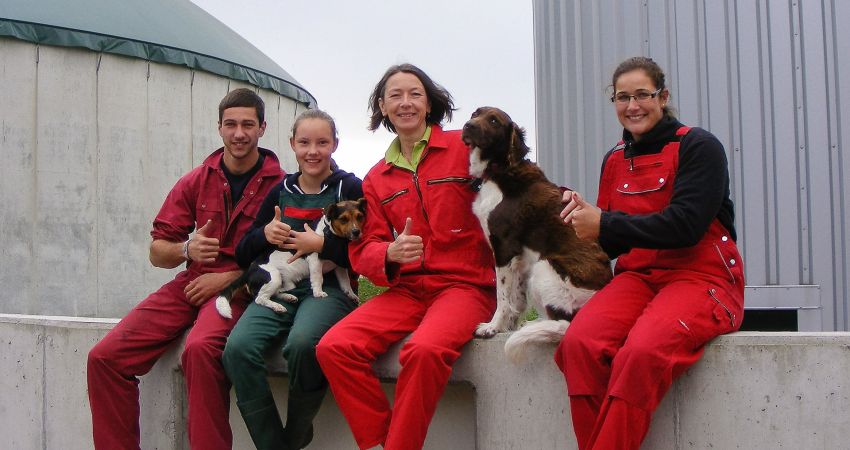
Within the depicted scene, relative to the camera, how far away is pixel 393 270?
11.3 ft

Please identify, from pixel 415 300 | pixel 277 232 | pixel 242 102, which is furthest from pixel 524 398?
pixel 242 102

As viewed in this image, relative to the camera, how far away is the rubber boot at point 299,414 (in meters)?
3.40

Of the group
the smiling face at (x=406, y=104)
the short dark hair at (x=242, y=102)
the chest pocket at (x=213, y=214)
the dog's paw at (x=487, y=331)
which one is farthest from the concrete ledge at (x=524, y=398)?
the short dark hair at (x=242, y=102)

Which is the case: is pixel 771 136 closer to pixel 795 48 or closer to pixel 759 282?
pixel 795 48

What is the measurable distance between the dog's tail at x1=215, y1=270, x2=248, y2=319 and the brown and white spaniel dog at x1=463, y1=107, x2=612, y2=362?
4.13 feet

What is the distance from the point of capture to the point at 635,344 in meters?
2.55

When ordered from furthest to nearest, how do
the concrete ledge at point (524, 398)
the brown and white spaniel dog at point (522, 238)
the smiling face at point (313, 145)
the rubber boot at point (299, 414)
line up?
the smiling face at point (313, 145), the rubber boot at point (299, 414), the brown and white spaniel dog at point (522, 238), the concrete ledge at point (524, 398)

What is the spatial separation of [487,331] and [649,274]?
0.73m

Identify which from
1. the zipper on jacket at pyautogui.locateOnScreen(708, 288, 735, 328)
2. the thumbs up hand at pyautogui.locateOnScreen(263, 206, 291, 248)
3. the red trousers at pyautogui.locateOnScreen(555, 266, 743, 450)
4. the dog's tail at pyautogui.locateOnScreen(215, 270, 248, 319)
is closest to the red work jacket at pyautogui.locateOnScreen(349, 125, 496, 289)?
the thumbs up hand at pyautogui.locateOnScreen(263, 206, 291, 248)

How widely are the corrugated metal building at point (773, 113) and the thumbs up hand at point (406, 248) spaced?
2.74 meters

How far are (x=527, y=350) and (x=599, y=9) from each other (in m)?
3.61

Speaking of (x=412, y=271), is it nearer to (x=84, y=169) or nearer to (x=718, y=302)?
(x=718, y=302)

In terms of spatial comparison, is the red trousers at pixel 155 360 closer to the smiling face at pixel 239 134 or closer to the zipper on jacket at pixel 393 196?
the smiling face at pixel 239 134

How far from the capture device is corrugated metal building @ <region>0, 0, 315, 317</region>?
12555 millimetres
